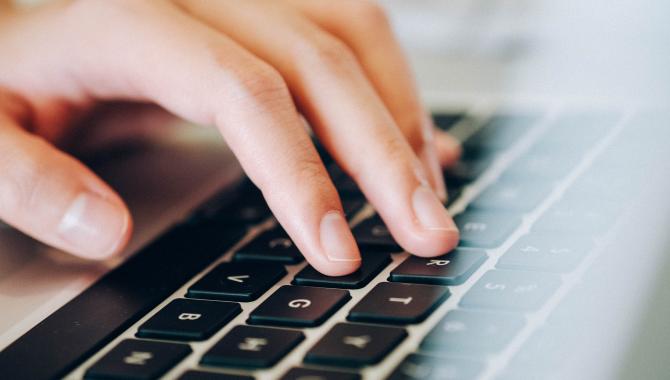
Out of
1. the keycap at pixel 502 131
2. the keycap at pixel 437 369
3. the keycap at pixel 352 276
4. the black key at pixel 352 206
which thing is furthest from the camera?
the keycap at pixel 502 131

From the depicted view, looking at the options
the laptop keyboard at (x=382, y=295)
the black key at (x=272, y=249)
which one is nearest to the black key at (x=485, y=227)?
the laptop keyboard at (x=382, y=295)

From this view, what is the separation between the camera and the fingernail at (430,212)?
1.64 ft

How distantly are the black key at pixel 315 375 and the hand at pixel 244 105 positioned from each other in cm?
11

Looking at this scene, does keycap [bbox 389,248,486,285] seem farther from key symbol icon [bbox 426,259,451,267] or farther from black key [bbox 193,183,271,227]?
black key [bbox 193,183,271,227]

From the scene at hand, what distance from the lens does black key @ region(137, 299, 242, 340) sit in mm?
422

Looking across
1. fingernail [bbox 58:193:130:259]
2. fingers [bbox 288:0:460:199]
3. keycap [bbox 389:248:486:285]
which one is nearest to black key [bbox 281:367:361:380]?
keycap [bbox 389:248:486:285]

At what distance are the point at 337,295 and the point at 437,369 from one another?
99 millimetres

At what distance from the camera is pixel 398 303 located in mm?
423

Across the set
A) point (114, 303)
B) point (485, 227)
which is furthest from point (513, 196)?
point (114, 303)

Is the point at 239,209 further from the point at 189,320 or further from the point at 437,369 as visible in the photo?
the point at 437,369

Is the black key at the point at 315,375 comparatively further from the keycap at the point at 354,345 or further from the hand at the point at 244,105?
the hand at the point at 244,105

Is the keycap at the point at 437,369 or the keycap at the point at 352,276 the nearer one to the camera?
the keycap at the point at 437,369

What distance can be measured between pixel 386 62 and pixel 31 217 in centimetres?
32

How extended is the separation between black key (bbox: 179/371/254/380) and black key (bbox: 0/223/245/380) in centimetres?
7
